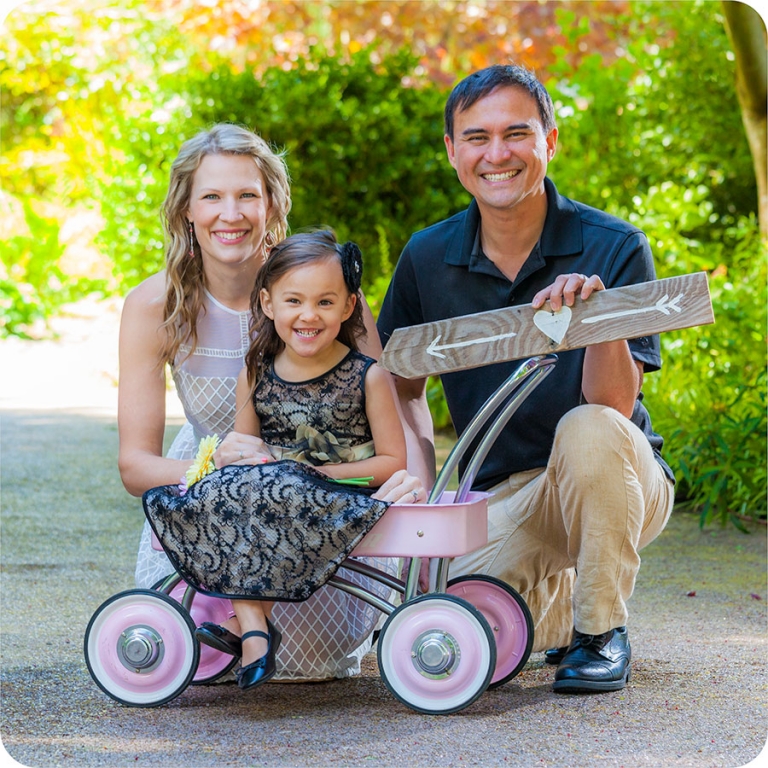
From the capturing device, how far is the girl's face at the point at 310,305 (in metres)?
2.79

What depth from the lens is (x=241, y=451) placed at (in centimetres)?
272

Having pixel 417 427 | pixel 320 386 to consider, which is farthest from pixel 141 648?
pixel 417 427

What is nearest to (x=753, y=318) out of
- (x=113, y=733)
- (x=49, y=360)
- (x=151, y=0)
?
(x=113, y=733)

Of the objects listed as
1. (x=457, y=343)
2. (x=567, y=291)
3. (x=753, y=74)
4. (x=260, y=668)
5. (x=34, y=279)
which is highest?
(x=753, y=74)

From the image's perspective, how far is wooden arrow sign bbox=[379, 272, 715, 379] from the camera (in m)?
2.38

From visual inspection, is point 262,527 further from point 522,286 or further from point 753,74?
point 753,74

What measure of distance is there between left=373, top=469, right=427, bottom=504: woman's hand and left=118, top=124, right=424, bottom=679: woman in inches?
19.6

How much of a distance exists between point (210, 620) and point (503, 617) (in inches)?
28.5

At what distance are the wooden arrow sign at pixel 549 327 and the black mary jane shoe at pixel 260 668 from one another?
0.67 m

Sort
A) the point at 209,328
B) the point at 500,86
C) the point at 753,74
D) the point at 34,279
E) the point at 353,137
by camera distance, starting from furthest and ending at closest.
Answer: the point at 34,279 < the point at 353,137 < the point at 753,74 < the point at 209,328 < the point at 500,86

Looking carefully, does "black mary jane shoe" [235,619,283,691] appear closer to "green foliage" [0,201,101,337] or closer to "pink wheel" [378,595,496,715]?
"pink wheel" [378,595,496,715]

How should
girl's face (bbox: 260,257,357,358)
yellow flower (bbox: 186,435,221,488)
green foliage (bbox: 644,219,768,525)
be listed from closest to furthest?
yellow flower (bbox: 186,435,221,488) < girl's face (bbox: 260,257,357,358) < green foliage (bbox: 644,219,768,525)

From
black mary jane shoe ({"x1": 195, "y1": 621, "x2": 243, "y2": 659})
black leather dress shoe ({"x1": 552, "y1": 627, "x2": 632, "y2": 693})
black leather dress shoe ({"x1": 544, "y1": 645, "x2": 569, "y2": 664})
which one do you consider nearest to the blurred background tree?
black leather dress shoe ({"x1": 544, "y1": 645, "x2": 569, "y2": 664})

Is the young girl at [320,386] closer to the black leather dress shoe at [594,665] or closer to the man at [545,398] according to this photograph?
the man at [545,398]
